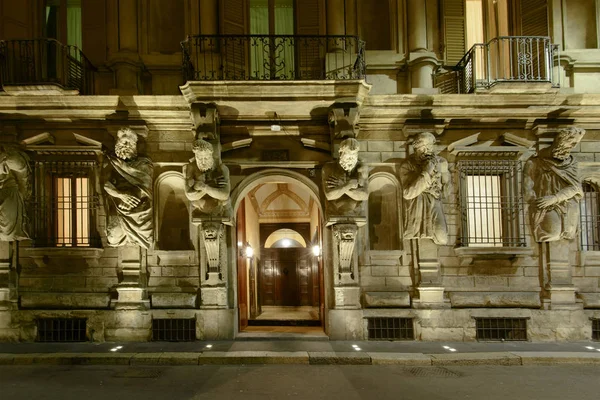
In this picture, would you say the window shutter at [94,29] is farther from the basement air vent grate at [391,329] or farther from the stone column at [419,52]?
the basement air vent grate at [391,329]

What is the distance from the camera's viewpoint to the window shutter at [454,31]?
428 inches

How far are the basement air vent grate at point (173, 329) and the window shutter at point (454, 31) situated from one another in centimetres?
821

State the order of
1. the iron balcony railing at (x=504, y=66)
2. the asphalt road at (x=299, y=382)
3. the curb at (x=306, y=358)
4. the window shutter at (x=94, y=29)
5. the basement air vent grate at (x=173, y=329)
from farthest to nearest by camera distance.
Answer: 1. the window shutter at (x=94, y=29)
2. the iron balcony railing at (x=504, y=66)
3. the basement air vent grate at (x=173, y=329)
4. the curb at (x=306, y=358)
5. the asphalt road at (x=299, y=382)

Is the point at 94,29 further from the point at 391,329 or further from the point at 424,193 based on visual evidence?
the point at 391,329

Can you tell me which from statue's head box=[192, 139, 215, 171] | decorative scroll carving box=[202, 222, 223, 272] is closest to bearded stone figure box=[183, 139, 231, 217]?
statue's head box=[192, 139, 215, 171]

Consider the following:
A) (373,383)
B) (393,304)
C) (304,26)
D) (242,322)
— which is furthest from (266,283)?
(373,383)

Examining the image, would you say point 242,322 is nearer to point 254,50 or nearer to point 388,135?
point 388,135

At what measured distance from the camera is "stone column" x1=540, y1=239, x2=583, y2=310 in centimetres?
994

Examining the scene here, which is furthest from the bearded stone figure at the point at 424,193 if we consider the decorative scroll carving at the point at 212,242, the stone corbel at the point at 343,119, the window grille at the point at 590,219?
the decorative scroll carving at the point at 212,242

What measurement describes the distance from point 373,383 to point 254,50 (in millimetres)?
7528

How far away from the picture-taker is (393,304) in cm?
994

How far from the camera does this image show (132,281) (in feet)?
32.5

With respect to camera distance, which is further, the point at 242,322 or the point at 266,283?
the point at 266,283

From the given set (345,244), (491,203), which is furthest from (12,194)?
(491,203)
